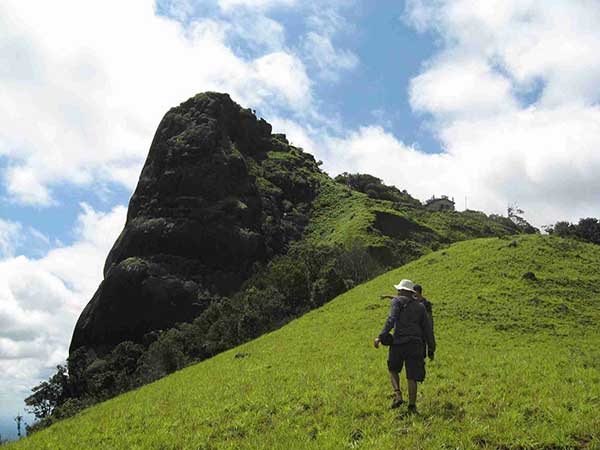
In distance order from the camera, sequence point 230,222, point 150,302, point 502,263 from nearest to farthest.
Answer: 1. point 502,263
2. point 150,302
3. point 230,222

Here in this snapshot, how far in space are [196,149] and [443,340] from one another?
309 feet

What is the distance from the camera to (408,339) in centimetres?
1172

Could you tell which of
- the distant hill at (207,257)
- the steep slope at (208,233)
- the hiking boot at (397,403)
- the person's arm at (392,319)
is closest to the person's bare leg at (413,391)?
the hiking boot at (397,403)

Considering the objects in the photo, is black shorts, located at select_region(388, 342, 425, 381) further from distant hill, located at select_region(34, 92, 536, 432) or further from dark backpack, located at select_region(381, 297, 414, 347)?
distant hill, located at select_region(34, 92, 536, 432)

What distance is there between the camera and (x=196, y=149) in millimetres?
113562

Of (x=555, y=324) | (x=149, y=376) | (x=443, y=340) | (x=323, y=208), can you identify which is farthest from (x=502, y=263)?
(x=323, y=208)

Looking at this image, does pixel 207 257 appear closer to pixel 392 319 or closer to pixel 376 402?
pixel 376 402

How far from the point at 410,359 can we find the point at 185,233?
95347mm

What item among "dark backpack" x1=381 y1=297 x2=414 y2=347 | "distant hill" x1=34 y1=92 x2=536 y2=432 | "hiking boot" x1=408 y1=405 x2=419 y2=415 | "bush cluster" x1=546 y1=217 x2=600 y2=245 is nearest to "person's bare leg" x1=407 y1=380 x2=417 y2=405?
"hiking boot" x1=408 y1=405 x2=419 y2=415

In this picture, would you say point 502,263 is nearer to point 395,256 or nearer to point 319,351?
point 319,351

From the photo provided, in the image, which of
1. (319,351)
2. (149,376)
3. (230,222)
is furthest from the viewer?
(230,222)

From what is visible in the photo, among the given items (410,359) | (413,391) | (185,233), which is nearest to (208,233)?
(185,233)

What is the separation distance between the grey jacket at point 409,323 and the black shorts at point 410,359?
0.45ft

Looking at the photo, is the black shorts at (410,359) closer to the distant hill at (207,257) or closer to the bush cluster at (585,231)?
the distant hill at (207,257)
